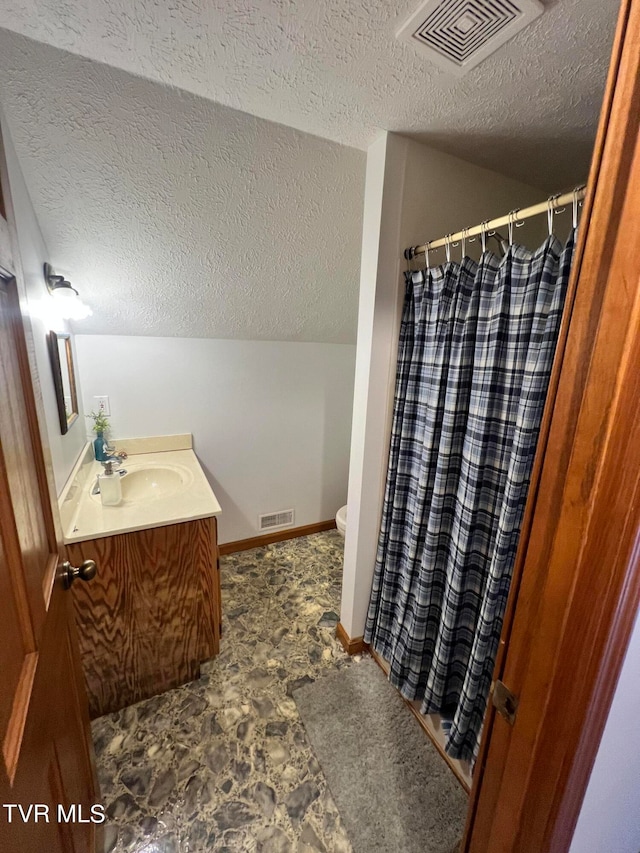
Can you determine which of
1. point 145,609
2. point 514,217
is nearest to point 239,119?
point 514,217

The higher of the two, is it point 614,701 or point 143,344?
point 143,344

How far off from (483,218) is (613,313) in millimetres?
1297

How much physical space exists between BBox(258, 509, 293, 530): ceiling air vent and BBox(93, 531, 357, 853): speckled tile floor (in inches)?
28.3

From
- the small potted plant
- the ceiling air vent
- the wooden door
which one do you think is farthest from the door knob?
the ceiling air vent

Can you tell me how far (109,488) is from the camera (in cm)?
145

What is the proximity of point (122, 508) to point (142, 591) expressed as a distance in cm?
34

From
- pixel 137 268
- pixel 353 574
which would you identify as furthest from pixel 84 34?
pixel 353 574

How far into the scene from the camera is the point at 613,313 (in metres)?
0.40

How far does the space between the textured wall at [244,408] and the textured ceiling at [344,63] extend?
1312 millimetres

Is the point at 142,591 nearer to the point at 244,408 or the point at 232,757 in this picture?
the point at 232,757

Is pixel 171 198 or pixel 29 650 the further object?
pixel 171 198

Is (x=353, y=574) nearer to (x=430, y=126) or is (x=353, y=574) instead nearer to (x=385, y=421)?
(x=385, y=421)

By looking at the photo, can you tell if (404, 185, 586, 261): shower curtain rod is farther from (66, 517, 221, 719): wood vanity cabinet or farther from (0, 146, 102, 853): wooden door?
(66, 517, 221, 719): wood vanity cabinet

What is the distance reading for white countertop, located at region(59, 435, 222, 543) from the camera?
1.26 meters
